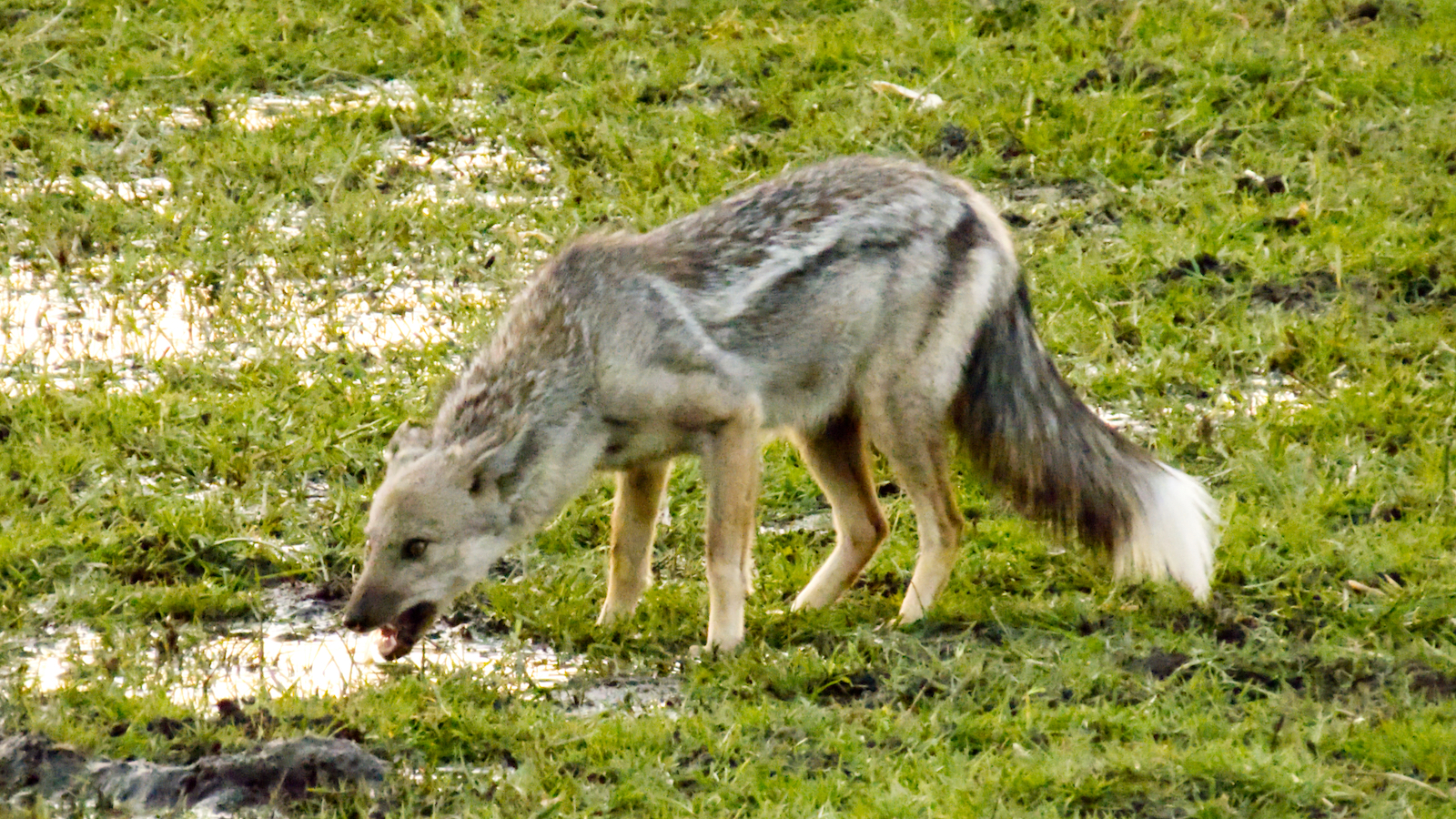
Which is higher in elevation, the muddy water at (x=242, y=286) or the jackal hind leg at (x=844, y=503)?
the muddy water at (x=242, y=286)

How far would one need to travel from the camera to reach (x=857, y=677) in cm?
571

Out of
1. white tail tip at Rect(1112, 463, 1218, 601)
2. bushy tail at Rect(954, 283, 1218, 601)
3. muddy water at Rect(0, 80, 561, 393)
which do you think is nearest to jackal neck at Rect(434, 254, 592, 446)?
bushy tail at Rect(954, 283, 1218, 601)

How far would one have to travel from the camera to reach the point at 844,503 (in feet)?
21.7

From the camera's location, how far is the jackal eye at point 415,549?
5.73 m

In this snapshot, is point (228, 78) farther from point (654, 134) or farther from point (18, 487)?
point (18, 487)

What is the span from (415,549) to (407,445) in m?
0.41

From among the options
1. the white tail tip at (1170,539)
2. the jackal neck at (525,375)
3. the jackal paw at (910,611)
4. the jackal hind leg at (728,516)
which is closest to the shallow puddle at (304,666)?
the jackal hind leg at (728,516)

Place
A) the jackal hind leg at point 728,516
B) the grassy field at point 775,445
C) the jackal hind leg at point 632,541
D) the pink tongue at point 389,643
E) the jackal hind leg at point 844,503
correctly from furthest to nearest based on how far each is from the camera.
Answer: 1. the jackal hind leg at point 844,503
2. the jackal hind leg at point 632,541
3. the jackal hind leg at point 728,516
4. the pink tongue at point 389,643
5. the grassy field at point 775,445

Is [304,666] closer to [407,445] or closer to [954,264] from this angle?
[407,445]

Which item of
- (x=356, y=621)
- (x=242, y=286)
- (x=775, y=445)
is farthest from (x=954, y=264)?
(x=242, y=286)

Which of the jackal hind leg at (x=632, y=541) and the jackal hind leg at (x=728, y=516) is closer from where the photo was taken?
the jackal hind leg at (x=728, y=516)

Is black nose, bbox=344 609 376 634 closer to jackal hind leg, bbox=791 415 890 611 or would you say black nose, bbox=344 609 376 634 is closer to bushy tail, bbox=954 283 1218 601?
jackal hind leg, bbox=791 415 890 611

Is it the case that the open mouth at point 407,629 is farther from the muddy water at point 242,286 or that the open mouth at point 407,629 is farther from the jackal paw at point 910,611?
the muddy water at point 242,286

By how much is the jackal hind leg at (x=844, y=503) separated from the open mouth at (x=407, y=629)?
4.52 ft
